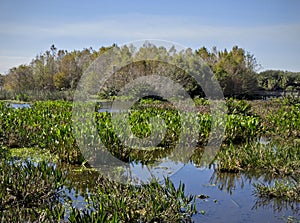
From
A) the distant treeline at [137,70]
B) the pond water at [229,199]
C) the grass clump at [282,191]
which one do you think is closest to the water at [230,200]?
the pond water at [229,199]

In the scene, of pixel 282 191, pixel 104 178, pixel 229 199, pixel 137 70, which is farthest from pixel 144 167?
pixel 137 70

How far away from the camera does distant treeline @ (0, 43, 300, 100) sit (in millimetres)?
23547

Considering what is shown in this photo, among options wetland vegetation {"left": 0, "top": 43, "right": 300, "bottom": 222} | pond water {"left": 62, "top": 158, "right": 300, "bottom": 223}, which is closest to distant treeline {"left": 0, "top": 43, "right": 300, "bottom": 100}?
wetland vegetation {"left": 0, "top": 43, "right": 300, "bottom": 222}

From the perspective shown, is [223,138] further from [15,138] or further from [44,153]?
[15,138]

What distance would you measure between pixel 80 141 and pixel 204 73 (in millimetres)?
18664

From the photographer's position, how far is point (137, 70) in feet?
72.7

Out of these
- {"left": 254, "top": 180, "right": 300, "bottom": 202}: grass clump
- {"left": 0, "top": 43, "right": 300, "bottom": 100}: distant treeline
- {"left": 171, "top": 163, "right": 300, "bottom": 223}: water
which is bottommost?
{"left": 171, "top": 163, "right": 300, "bottom": 223}: water

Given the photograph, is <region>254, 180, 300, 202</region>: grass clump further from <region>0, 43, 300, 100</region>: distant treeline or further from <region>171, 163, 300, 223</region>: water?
<region>0, 43, 300, 100</region>: distant treeline

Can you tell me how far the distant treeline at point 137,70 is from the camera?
23.5 meters

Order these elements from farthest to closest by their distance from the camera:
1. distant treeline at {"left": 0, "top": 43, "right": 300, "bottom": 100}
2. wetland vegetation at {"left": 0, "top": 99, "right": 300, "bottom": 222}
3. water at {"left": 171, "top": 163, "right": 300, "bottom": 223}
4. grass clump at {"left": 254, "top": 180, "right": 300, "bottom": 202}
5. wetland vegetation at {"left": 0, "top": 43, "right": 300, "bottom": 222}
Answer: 1. distant treeline at {"left": 0, "top": 43, "right": 300, "bottom": 100}
2. grass clump at {"left": 254, "top": 180, "right": 300, "bottom": 202}
3. water at {"left": 171, "top": 163, "right": 300, "bottom": 223}
4. wetland vegetation at {"left": 0, "top": 43, "right": 300, "bottom": 222}
5. wetland vegetation at {"left": 0, "top": 99, "right": 300, "bottom": 222}

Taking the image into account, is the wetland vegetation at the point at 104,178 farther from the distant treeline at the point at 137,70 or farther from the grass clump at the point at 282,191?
the distant treeline at the point at 137,70

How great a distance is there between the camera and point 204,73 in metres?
25.6

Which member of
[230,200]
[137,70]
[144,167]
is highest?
[137,70]

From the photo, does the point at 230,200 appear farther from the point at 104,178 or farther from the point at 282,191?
the point at 104,178
